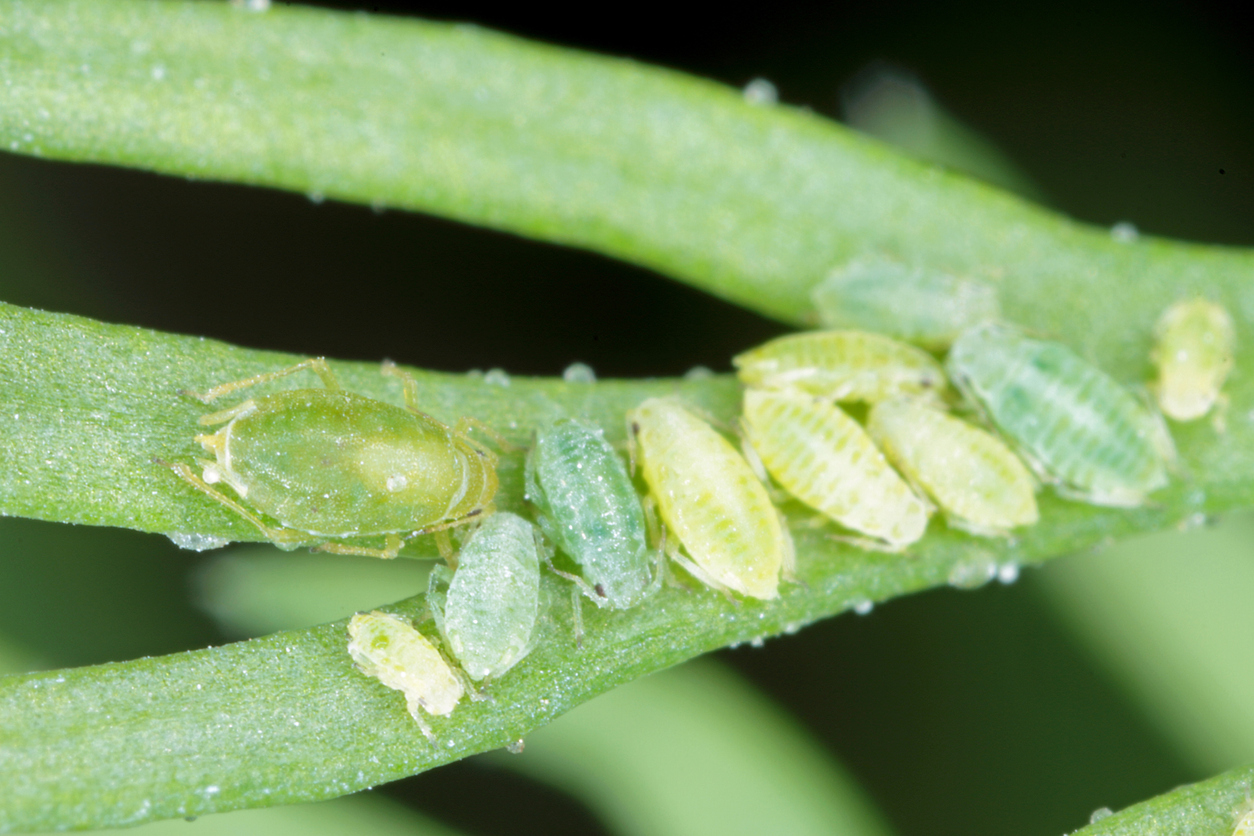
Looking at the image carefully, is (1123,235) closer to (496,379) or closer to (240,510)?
(496,379)

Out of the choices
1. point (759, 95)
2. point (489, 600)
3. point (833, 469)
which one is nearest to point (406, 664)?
point (489, 600)

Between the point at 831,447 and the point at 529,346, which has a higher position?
the point at 831,447

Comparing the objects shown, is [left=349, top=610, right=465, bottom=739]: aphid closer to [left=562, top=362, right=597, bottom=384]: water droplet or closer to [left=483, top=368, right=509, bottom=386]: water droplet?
[left=483, top=368, right=509, bottom=386]: water droplet

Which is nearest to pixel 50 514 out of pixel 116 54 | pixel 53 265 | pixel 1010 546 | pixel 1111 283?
pixel 116 54

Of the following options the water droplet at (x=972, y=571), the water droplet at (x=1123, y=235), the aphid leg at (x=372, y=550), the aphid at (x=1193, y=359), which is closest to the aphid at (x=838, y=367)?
the water droplet at (x=972, y=571)

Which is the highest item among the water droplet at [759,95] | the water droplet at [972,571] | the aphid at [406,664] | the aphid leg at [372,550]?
the water droplet at [759,95]

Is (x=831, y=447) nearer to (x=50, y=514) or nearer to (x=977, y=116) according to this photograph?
(x=50, y=514)

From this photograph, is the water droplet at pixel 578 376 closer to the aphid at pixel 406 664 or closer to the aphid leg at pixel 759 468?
the aphid leg at pixel 759 468

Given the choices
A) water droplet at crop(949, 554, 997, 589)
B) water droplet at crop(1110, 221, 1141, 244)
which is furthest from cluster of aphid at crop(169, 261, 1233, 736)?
water droplet at crop(1110, 221, 1141, 244)
